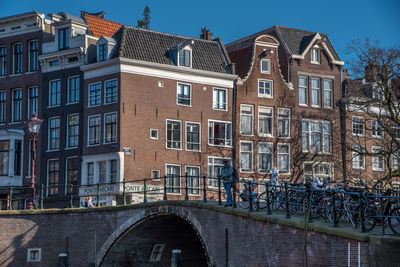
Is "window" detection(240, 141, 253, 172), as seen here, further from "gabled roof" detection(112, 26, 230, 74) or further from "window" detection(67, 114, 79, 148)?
"window" detection(67, 114, 79, 148)

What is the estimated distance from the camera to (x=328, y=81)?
43.0 metres

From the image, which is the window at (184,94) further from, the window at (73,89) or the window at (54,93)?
the window at (54,93)

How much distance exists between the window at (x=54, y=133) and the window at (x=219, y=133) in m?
7.72

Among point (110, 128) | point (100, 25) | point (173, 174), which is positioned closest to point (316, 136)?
point (173, 174)

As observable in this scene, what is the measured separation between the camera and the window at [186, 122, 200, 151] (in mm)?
38031

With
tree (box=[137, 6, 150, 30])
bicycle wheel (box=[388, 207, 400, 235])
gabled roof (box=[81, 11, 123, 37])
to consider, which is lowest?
bicycle wheel (box=[388, 207, 400, 235])

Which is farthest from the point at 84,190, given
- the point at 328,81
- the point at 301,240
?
the point at 301,240

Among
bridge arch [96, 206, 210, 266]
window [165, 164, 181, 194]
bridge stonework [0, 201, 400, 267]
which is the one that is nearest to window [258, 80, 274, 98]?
window [165, 164, 181, 194]

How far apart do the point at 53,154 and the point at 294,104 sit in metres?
13.1

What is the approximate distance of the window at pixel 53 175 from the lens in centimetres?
3819

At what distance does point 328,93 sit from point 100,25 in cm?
1326

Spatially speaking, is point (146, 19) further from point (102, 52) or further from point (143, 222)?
point (143, 222)

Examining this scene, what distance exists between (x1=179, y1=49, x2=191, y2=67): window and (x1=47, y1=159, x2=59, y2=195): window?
26.6ft

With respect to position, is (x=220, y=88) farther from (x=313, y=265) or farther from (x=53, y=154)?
(x=313, y=265)
